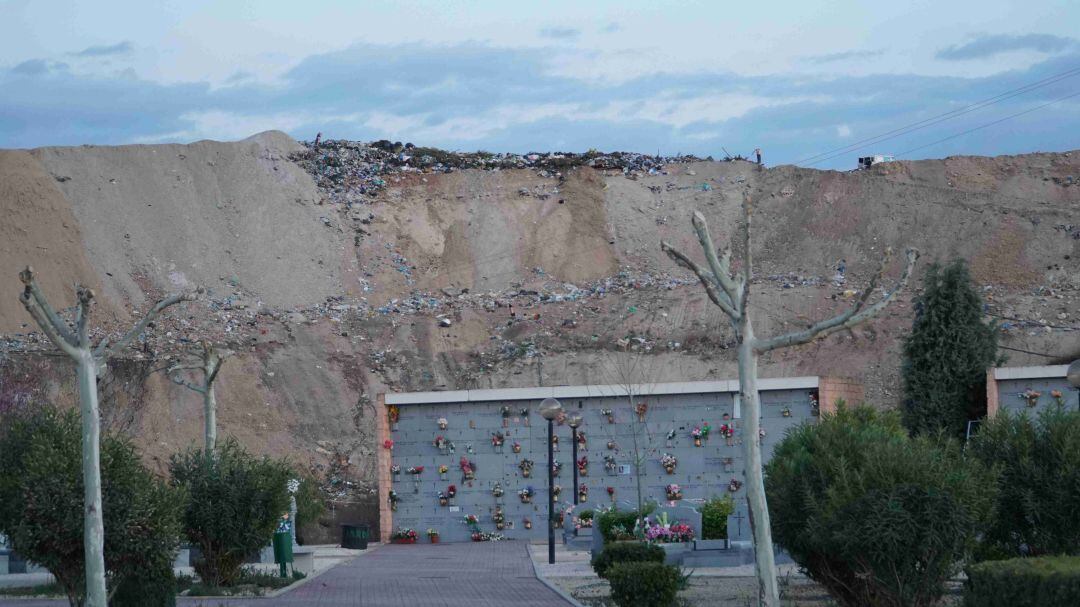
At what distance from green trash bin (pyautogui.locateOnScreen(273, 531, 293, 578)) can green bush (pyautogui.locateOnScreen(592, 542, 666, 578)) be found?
5.63 meters

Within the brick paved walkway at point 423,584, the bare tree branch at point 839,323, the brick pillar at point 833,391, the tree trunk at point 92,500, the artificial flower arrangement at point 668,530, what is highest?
the bare tree branch at point 839,323

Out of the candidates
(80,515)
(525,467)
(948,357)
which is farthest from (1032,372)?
(80,515)

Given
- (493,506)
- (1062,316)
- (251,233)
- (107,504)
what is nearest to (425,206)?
(251,233)

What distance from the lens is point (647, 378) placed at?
44844 mm

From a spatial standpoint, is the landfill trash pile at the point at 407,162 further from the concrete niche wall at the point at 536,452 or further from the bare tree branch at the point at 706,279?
the bare tree branch at the point at 706,279

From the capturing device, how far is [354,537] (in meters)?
29.7

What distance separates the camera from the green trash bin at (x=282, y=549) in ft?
69.1

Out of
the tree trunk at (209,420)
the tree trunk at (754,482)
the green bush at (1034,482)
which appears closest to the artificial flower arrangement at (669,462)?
the tree trunk at (209,420)

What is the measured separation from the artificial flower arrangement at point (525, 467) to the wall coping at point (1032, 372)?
10.4m

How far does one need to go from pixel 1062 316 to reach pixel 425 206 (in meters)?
29.0

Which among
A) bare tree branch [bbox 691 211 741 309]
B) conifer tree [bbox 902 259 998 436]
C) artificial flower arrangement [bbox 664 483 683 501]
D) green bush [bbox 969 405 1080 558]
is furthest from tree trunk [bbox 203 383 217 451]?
conifer tree [bbox 902 259 998 436]

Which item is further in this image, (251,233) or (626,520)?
(251,233)

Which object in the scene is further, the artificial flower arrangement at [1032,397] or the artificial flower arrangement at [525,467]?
the artificial flower arrangement at [525,467]

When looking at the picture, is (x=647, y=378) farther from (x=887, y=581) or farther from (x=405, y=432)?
(x=887, y=581)
